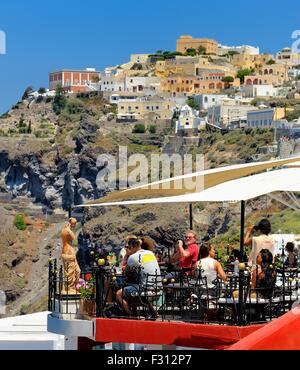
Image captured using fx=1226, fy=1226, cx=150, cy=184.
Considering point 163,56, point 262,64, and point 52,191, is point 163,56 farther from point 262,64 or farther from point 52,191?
point 52,191

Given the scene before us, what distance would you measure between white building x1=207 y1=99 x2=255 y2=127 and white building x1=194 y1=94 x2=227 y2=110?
4.89 metres

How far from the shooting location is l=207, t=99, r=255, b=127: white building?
5121 inches

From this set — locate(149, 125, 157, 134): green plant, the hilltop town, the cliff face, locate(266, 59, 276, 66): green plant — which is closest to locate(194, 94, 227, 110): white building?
the hilltop town

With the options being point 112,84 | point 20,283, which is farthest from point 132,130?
point 20,283

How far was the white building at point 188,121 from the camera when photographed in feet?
427

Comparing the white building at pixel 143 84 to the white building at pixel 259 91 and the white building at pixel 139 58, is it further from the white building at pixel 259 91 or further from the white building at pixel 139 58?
the white building at pixel 139 58

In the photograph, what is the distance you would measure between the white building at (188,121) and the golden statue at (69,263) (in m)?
118

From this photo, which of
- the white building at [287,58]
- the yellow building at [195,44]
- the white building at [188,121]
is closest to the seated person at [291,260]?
the white building at [188,121]

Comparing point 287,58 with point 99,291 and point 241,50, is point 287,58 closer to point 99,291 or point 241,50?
point 241,50

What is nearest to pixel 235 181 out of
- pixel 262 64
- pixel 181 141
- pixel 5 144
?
pixel 181 141

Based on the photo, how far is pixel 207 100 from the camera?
146375 millimetres

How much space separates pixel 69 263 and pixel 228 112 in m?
123

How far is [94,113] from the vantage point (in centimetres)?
14525

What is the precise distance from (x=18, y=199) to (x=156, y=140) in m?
16.8
